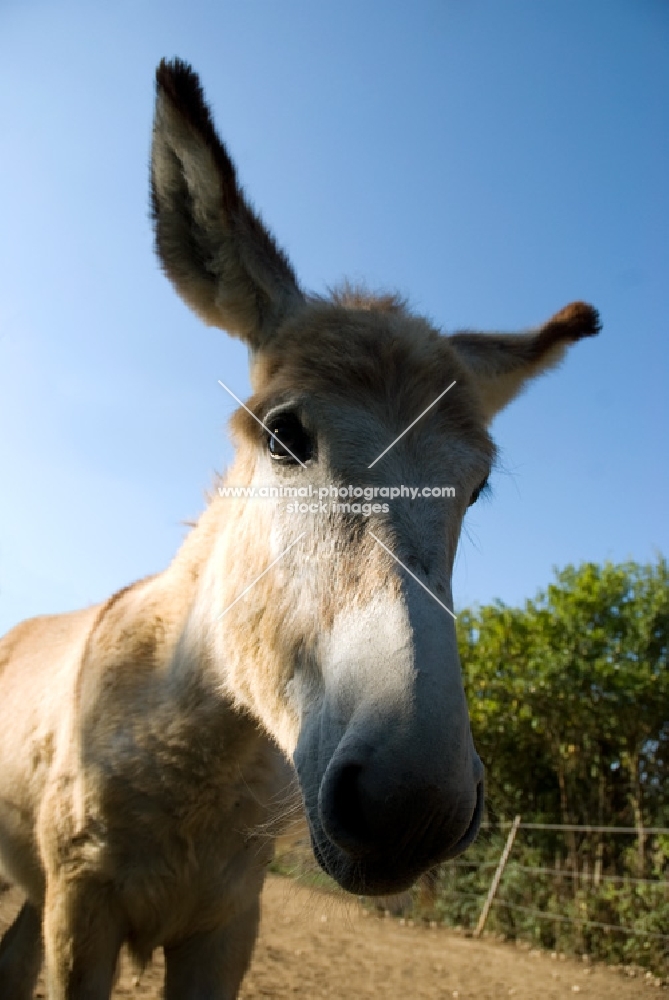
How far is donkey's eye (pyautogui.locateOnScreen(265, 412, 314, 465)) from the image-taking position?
2371 millimetres

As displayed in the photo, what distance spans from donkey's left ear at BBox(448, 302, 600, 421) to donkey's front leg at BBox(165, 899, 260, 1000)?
2.70 m

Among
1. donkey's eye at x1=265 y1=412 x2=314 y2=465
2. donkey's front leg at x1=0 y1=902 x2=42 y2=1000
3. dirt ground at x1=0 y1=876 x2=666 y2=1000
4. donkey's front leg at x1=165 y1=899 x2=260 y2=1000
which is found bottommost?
dirt ground at x1=0 y1=876 x2=666 y2=1000

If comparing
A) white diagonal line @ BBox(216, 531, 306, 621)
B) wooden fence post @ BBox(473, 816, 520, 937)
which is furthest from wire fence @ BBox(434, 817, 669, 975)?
white diagonal line @ BBox(216, 531, 306, 621)

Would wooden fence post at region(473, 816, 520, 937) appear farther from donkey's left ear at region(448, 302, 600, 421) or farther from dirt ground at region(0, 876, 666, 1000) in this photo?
donkey's left ear at region(448, 302, 600, 421)

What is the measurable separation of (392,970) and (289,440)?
8898mm

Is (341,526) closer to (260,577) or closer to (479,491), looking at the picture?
(260,577)

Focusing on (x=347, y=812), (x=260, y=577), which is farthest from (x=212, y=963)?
(x=347, y=812)

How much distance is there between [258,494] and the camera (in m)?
2.59

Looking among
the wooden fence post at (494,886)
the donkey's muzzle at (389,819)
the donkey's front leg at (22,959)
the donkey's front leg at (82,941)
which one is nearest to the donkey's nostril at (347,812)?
the donkey's muzzle at (389,819)

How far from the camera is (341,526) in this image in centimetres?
208

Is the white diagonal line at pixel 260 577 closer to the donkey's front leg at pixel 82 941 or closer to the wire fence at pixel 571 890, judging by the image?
the donkey's front leg at pixel 82 941

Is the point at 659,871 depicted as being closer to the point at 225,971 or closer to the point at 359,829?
the point at 225,971

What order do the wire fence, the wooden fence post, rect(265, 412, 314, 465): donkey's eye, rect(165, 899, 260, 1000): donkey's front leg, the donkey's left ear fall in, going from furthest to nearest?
the wooden fence post, the wire fence, the donkey's left ear, rect(165, 899, 260, 1000): donkey's front leg, rect(265, 412, 314, 465): donkey's eye

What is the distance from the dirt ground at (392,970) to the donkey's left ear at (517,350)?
5.06m
